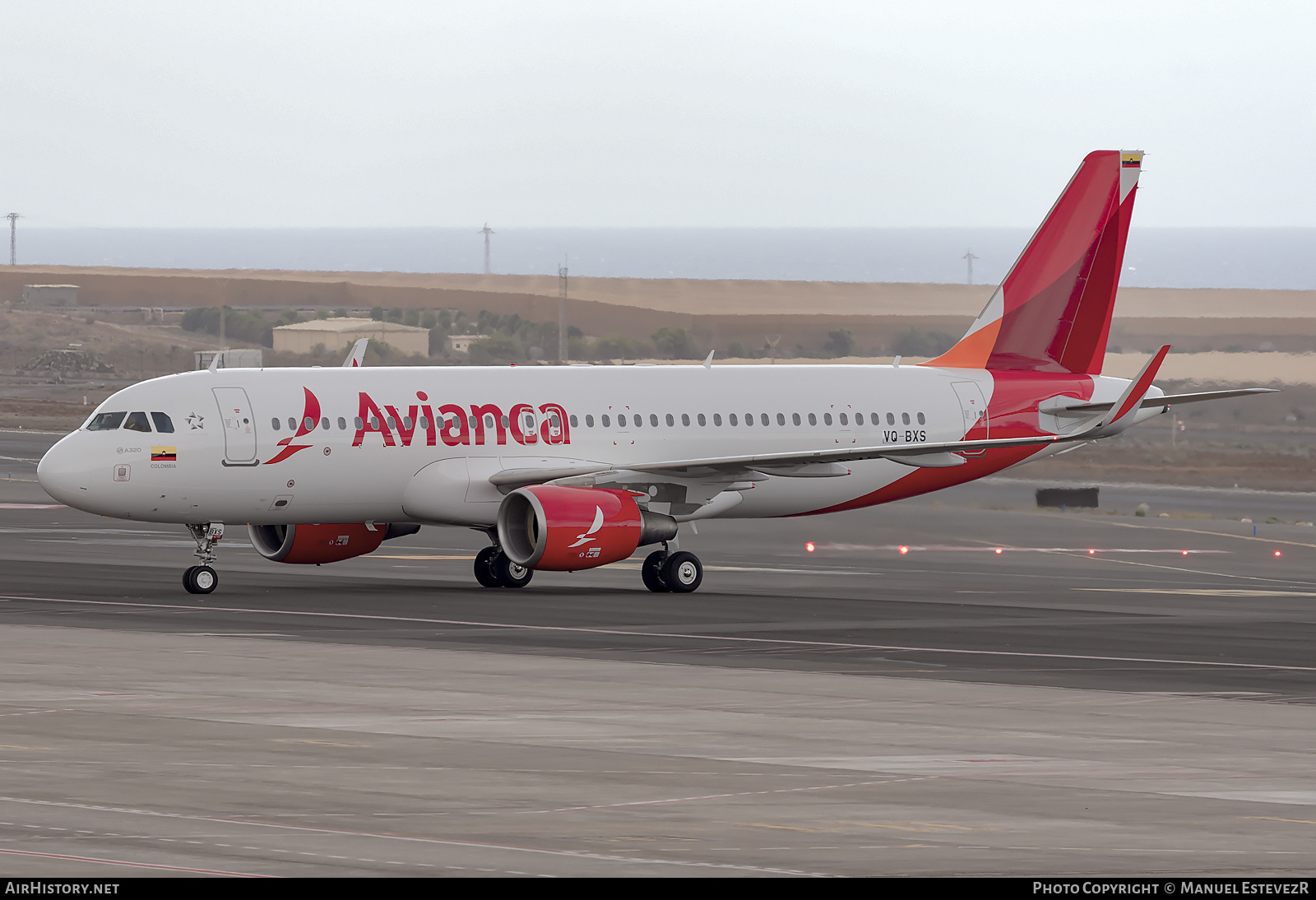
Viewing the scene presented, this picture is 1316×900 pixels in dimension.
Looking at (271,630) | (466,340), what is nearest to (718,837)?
(271,630)

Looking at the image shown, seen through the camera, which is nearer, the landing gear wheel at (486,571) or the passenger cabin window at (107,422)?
the passenger cabin window at (107,422)

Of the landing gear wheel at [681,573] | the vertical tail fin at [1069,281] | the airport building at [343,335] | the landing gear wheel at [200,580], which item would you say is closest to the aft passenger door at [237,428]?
the landing gear wheel at [200,580]

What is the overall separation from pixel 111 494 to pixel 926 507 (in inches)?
1150

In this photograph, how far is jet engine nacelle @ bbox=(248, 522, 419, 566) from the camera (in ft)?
139

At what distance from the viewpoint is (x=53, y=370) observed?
154750mm

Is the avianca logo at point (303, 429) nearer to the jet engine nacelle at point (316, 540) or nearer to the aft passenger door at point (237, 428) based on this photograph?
the aft passenger door at point (237, 428)

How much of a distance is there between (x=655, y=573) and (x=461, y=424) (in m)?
4.70

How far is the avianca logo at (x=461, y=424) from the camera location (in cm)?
4053

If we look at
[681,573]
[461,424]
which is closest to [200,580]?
[461,424]

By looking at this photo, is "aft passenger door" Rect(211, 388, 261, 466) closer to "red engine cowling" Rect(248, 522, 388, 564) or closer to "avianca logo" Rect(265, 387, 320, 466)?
"avianca logo" Rect(265, 387, 320, 466)

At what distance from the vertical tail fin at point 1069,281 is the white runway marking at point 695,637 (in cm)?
1710

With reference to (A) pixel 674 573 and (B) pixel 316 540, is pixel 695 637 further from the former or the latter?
(B) pixel 316 540
